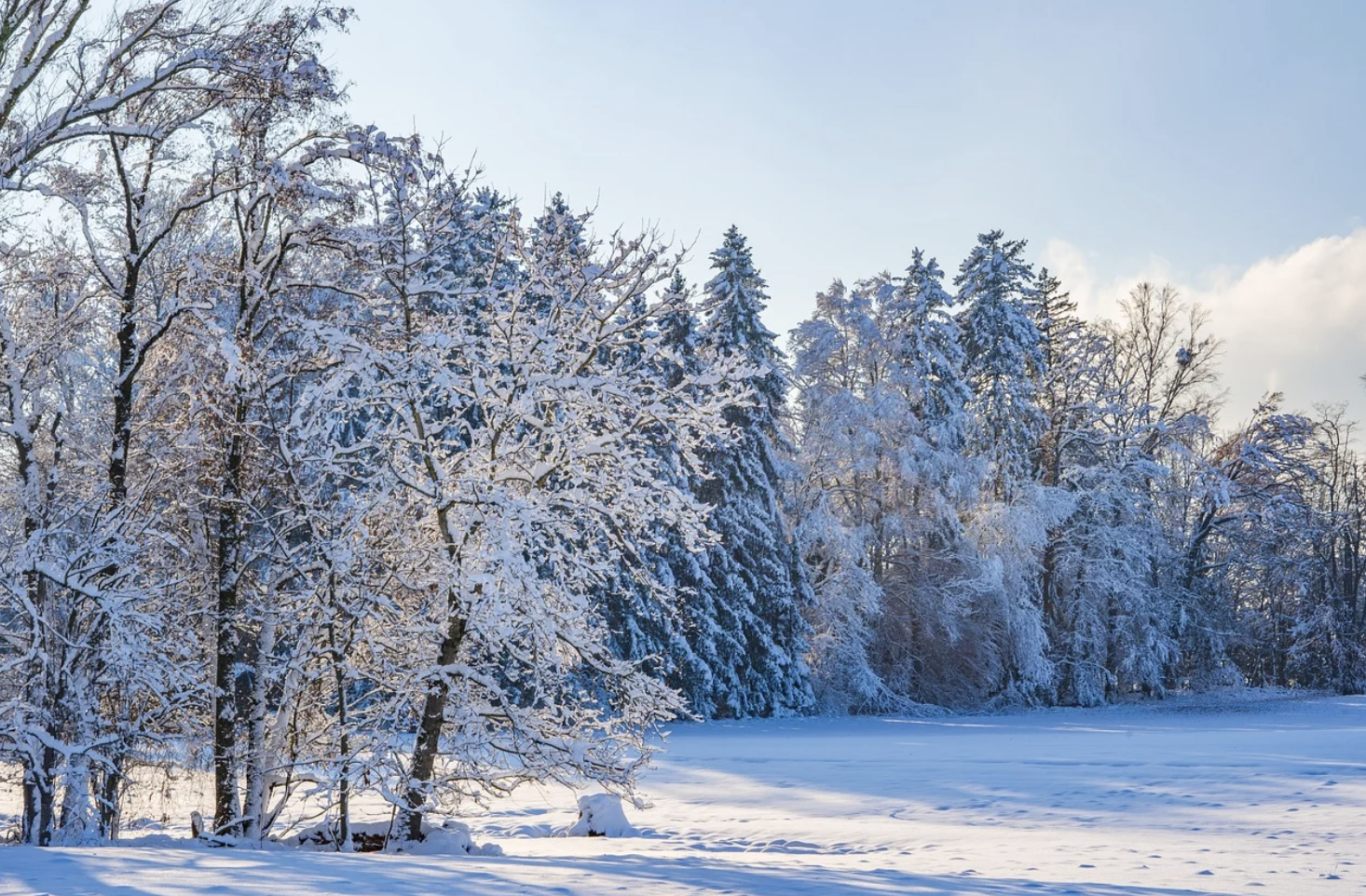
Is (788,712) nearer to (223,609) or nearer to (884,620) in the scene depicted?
(884,620)

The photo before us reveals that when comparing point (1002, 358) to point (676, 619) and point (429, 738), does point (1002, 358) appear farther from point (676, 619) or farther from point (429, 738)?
point (429, 738)

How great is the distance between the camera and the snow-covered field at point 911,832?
643cm

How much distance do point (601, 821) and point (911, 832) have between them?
3.26 meters

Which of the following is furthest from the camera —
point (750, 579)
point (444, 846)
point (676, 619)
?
point (750, 579)

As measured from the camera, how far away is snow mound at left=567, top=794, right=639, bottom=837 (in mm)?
11727

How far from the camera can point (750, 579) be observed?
28672 mm

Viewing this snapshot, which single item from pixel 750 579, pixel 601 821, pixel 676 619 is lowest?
pixel 601 821

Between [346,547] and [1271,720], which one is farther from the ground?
[346,547]

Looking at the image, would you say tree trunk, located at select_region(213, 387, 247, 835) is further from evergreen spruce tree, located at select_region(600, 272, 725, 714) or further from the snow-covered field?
evergreen spruce tree, located at select_region(600, 272, 725, 714)

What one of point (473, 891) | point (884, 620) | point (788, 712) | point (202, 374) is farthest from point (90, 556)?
point (884, 620)

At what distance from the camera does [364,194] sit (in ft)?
39.2

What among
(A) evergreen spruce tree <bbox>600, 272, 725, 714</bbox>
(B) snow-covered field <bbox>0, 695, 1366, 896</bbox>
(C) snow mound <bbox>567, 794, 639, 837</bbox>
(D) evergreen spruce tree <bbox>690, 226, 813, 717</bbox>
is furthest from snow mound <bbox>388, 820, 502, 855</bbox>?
(D) evergreen spruce tree <bbox>690, 226, 813, 717</bbox>

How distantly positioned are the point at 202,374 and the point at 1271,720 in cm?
2427

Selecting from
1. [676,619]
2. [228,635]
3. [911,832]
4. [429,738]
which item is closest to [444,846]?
[429,738]
